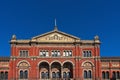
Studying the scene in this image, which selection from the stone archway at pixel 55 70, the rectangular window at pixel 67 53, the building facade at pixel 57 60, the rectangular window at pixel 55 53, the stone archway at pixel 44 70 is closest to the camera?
the building facade at pixel 57 60

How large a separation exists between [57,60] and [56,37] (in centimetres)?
715

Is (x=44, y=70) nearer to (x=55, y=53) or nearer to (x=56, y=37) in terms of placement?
(x=55, y=53)

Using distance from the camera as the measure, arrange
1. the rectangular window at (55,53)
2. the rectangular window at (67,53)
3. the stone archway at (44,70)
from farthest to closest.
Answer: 1. the rectangular window at (67,53)
2. the rectangular window at (55,53)
3. the stone archway at (44,70)

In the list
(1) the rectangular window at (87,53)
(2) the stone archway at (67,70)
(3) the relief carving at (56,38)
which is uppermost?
(3) the relief carving at (56,38)

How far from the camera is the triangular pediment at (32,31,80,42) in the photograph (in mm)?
85875

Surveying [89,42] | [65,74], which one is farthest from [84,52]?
[65,74]

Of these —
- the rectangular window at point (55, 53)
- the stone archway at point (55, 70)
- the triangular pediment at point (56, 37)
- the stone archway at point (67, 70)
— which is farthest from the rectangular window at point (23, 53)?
the stone archway at point (67, 70)

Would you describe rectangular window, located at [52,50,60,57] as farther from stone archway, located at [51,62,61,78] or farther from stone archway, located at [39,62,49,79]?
stone archway, located at [39,62,49,79]

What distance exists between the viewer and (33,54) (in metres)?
84.6

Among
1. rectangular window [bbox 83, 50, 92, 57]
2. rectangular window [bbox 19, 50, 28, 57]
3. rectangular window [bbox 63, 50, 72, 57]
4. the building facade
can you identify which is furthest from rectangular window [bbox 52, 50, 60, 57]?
rectangular window [bbox 19, 50, 28, 57]

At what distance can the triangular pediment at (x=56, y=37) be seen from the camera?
85875mm

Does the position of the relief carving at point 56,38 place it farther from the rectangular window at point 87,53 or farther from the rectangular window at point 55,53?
the rectangular window at point 87,53

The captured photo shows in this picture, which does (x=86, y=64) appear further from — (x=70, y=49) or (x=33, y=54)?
(x=33, y=54)

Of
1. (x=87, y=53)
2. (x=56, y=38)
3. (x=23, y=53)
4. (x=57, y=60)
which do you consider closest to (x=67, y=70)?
(x=57, y=60)
